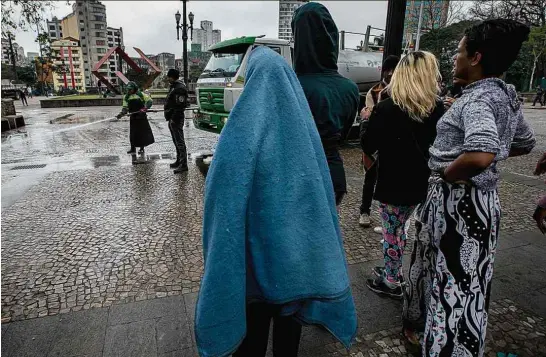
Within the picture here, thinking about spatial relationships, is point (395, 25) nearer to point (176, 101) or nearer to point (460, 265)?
point (176, 101)

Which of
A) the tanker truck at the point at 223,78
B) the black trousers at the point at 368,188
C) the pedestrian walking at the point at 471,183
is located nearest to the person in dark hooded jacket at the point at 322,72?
the pedestrian walking at the point at 471,183

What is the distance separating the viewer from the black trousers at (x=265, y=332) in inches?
55.2

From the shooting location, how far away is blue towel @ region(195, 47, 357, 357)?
1155 mm

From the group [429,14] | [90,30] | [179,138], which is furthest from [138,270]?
[90,30]

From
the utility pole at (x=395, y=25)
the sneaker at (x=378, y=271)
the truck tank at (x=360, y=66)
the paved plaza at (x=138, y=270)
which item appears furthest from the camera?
the truck tank at (x=360, y=66)

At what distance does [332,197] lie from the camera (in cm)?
137

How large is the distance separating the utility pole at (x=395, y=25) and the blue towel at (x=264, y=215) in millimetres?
5426

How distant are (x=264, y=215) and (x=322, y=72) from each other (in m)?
1.22

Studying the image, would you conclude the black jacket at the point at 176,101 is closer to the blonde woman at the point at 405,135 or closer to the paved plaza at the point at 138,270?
the paved plaza at the point at 138,270

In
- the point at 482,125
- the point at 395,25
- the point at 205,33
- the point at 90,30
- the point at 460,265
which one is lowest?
the point at 460,265

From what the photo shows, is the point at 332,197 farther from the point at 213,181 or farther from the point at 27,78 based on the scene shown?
the point at 27,78

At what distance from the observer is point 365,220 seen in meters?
4.32

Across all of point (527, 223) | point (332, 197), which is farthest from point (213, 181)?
point (527, 223)

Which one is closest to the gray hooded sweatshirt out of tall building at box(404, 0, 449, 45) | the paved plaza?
the paved plaza
